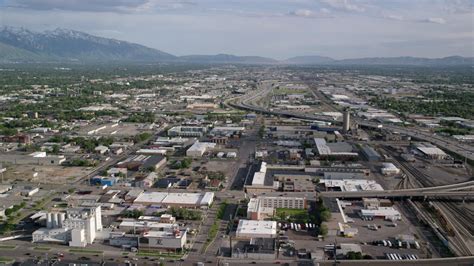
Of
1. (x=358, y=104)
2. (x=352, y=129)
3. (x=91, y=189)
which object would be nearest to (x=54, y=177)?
(x=91, y=189)

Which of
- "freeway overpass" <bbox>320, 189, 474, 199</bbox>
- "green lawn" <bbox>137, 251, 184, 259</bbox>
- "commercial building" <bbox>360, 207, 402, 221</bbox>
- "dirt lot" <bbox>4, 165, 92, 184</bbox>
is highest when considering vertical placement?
"freeway overpass" <bbox>320, 189, 474, 199</bbox>

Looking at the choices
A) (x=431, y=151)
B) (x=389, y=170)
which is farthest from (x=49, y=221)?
(x=431, y=151)

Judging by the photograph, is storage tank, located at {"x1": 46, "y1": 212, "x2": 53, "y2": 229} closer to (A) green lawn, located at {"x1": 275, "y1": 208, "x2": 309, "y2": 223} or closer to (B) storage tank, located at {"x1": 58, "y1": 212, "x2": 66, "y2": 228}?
(B) storage tank, located at {"x1": 58, "y1": 212, "x2": 66, "y2": 228}

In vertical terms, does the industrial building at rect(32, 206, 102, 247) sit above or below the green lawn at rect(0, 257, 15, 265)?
above

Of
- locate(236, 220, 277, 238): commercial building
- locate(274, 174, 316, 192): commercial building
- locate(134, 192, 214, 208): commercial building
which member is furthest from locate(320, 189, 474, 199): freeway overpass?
locate(134, 192, 214, 208): commercial building

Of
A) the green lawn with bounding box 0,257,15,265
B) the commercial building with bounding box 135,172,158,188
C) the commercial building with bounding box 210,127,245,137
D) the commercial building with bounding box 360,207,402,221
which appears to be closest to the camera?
the green lawn with bounding box 0,257,15,265

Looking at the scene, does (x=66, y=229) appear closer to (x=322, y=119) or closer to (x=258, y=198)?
(x=258, y=198)
